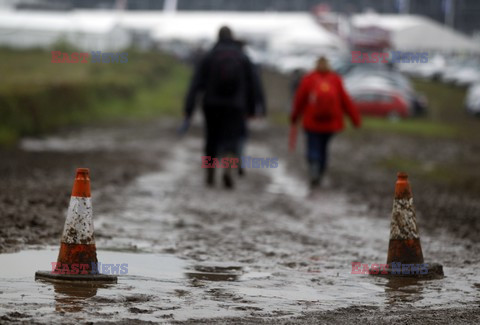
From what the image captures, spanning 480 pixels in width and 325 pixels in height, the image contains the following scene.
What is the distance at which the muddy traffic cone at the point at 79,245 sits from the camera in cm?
704

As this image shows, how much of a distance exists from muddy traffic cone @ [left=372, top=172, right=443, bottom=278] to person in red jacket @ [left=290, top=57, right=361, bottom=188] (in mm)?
6763

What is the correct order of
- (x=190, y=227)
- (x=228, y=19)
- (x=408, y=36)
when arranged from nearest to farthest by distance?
(x=190, y=227) < (x=408, y=36) < (x=228, y=19)

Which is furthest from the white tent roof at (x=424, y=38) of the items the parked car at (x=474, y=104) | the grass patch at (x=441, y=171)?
the grass patch at (x=441, y=171)

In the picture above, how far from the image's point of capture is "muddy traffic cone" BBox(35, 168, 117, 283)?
7039mm

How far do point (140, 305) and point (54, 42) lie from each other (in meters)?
54.0

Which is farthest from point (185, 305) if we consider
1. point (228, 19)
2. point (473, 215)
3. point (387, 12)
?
point (387, 12)

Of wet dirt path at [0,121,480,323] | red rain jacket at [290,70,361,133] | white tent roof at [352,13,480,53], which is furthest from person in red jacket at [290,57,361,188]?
white tent roof at [352,13,480,53]

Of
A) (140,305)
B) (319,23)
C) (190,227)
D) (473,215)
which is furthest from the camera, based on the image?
(319,23)

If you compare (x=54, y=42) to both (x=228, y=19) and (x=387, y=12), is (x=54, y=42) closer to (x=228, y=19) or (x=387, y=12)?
(x=228, y=19)

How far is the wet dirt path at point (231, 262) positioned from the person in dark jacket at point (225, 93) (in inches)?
23.3

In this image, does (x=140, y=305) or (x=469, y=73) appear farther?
(x=469, y=73)

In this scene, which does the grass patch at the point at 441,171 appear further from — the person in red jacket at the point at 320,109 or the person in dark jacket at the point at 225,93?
the person in dark jacket at the point at 225,93

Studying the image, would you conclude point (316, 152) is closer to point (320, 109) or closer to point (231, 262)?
point (320, 109)

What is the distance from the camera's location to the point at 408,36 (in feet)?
165
